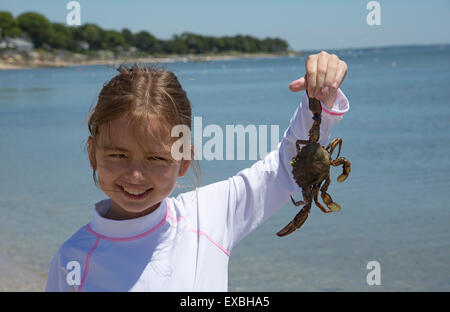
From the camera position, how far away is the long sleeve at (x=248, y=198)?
227cm

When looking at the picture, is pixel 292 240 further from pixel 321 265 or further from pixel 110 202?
pixel 110 202

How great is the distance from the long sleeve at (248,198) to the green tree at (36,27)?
9745cm

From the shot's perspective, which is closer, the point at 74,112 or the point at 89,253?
the point at 89,253

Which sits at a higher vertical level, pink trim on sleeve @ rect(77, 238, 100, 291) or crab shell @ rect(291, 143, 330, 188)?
crab shell @ rect(291, 143, 330, 188)

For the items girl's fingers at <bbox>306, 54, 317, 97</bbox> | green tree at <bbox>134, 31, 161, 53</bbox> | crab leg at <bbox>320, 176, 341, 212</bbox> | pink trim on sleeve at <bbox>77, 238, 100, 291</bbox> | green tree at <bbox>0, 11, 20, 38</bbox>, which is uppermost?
green tree at <bbox>0, 11, 20, 38</bbox>

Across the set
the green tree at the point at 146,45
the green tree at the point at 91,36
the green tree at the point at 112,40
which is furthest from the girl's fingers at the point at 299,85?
the green tree at the point at 112,40

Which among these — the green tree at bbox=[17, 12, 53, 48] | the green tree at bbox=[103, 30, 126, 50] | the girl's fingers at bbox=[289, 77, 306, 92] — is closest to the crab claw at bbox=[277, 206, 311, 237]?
the girl's fingers at bbox=[289, 77, 306, 92]

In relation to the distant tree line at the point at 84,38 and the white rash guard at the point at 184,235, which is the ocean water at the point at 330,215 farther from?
the distant tree line at the point at 84,38

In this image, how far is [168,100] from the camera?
220 cm

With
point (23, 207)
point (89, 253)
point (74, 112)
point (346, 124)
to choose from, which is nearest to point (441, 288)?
point (89, 253)

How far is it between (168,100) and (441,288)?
5288mm

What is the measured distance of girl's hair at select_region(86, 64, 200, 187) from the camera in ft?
6.90

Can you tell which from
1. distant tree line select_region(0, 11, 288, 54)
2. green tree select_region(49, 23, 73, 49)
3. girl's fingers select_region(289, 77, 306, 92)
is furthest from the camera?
green tree select_region(49, 23, 73, 49)

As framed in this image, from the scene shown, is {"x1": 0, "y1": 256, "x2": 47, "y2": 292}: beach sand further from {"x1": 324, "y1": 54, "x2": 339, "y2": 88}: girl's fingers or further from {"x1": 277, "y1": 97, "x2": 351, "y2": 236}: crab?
{"x1": 324, "y1": 54, "x2": 339, "y2": 88}: girl's fingers
